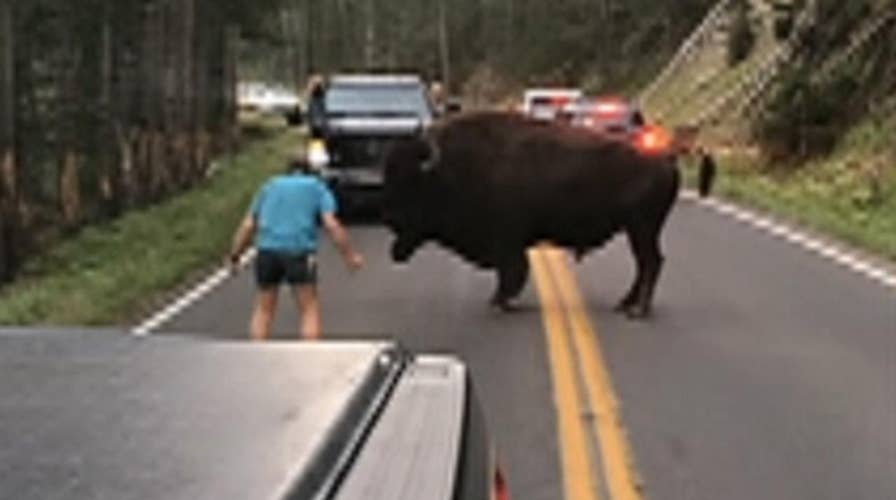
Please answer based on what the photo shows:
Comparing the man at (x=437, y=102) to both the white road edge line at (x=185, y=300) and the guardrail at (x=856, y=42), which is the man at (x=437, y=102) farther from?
the white road edge line at (x=185, y=300)

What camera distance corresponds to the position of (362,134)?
2483 centimetres

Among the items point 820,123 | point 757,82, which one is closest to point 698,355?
point 820,123

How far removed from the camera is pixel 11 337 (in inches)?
131

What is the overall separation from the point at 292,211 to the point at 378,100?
14.9 m

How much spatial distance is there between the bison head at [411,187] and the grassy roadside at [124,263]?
243 cm

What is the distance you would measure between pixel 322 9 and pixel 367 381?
103 metres

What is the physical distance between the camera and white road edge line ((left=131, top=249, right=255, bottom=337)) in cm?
1429

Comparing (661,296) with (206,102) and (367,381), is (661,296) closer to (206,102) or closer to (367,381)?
(367,381)

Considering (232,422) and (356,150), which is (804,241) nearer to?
(356,150)

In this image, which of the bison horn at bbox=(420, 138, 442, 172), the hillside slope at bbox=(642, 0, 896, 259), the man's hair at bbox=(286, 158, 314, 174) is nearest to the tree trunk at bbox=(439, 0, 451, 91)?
the hillside slope at bbox=(642, 0, 896, 259)

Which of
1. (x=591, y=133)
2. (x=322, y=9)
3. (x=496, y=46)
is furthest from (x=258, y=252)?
(x=322, y=9)

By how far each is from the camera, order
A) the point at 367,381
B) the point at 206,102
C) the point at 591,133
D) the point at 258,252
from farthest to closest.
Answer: the point at 206,102 → the point at 591,133 → the point at 258,252 → the point at 367,381

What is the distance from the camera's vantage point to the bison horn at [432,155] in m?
15.3

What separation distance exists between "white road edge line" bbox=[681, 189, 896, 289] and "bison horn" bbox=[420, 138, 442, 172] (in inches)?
195
